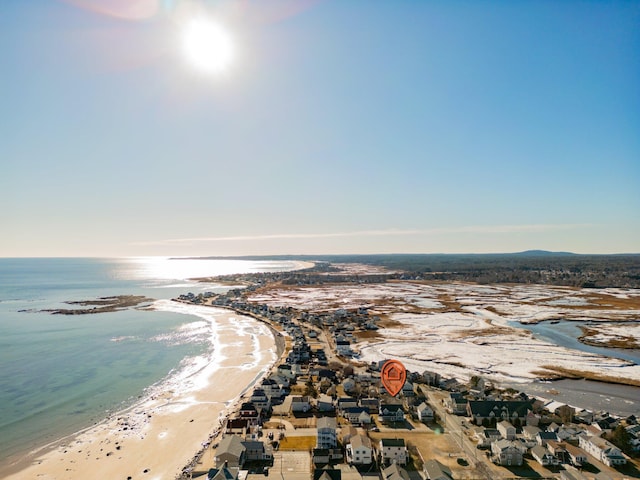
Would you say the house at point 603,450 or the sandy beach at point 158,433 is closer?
the house at point 603,450

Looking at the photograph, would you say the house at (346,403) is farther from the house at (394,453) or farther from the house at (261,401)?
the house at (394,453)

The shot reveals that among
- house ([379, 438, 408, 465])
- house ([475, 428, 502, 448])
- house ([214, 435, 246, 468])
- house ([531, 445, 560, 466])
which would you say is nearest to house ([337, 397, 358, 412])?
house ([379, 438, 408, 465])

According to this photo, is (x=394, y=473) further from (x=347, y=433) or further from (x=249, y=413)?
(x=249, y=413)

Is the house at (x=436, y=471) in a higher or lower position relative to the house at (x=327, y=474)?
lower

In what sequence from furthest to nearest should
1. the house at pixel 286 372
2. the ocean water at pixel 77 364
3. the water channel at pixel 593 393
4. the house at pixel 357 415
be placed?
the house at pixel 286 372 < the water channel at pixel 593 393 < the ocean water at pixel 77 364 < the house at pixel 357 415

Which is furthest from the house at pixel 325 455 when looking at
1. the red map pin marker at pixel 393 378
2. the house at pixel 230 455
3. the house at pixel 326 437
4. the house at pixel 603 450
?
the house at pixel 603 450

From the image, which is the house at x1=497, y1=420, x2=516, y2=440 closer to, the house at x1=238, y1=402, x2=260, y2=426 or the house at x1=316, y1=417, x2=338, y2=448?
the house at x1=316, y1=417, x2=338, y2=448

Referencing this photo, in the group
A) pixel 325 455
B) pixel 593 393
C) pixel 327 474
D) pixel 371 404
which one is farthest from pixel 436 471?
pixel 593 393
